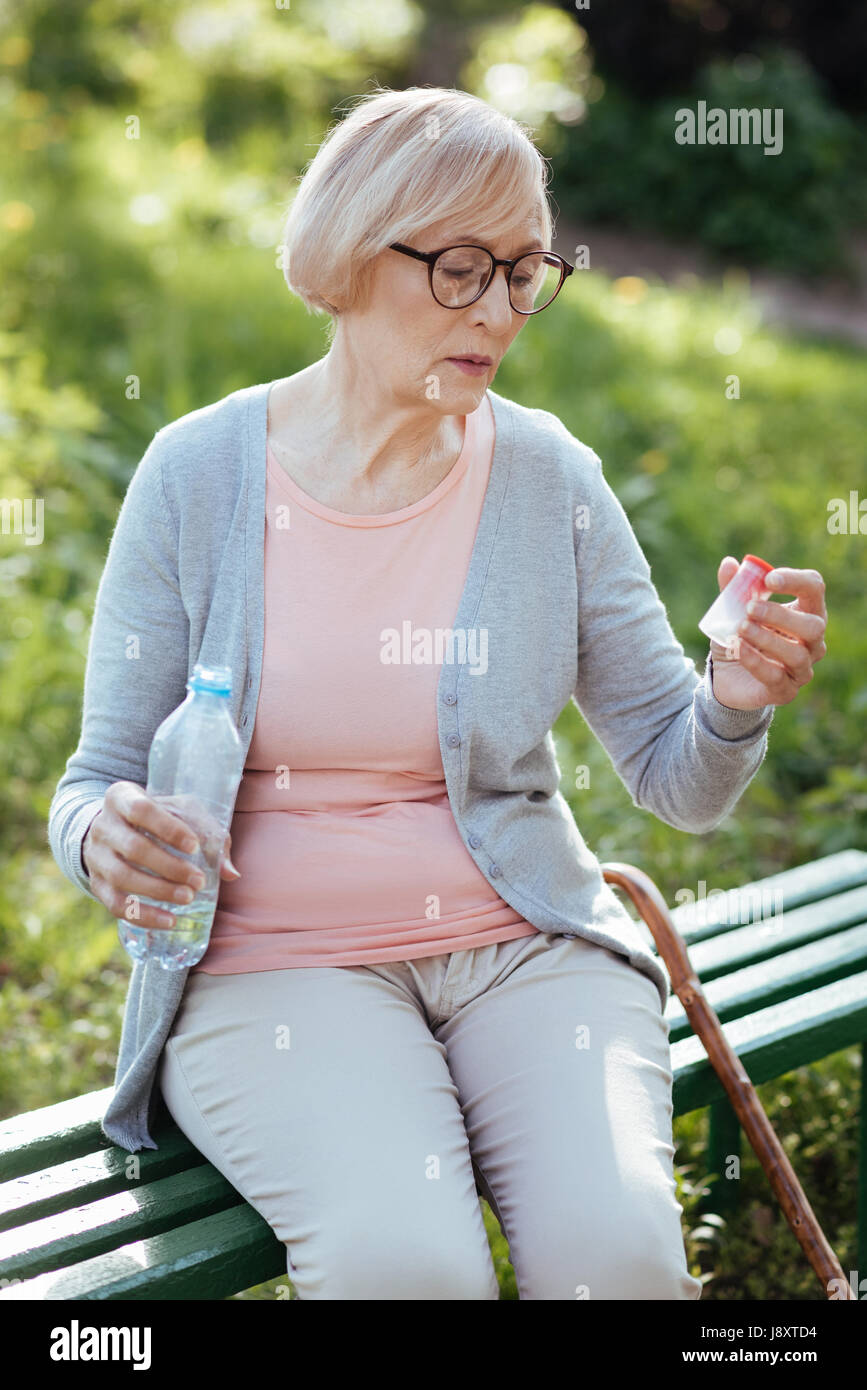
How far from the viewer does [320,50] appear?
1209 cm

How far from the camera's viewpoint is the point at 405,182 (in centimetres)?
189

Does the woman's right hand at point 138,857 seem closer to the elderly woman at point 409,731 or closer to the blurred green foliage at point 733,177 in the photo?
the elderly woman at point 409,731

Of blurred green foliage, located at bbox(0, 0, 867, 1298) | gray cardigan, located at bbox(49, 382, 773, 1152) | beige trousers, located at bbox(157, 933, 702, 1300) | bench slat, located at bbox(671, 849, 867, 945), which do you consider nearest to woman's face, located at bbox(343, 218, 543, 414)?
gray cardigan, located at bbox(49, 382, 773, 1152)

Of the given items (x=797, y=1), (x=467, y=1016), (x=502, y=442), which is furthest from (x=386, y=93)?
(x=797, y=1)

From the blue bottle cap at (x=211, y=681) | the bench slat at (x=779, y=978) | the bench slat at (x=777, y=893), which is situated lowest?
the bench slat at (x=779, y=978)

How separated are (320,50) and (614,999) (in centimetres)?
1158

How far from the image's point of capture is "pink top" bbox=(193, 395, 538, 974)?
197cm

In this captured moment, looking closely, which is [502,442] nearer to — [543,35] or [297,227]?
[297,227]

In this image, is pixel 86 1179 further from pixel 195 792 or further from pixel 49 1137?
pixel 195 792

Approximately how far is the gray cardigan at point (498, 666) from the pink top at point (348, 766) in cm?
3

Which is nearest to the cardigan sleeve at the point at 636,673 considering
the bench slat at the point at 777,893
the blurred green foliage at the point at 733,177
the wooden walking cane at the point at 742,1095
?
the wooden walking cane at the point at 742,1095

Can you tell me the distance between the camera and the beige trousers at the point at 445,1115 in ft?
5.63

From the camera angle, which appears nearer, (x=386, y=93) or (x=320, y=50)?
(x=386, y=93)

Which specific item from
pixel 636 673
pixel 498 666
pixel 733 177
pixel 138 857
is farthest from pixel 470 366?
pixel 733 177
